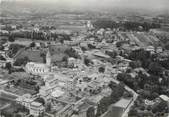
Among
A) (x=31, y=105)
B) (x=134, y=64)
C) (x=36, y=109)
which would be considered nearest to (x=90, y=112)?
(x=36, y=109)

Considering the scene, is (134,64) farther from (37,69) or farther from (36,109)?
(36,109)

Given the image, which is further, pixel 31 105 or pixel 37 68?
pixel 37 68

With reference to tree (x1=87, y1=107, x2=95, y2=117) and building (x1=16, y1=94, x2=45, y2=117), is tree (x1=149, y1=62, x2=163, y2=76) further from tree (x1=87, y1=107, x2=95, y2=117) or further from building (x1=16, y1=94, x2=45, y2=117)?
building (x1=16, y1=94, x2=45, y2=117)

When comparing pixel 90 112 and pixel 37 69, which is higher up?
pixel 37 69

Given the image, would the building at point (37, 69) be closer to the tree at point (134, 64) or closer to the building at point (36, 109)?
the building at point (36, 109)

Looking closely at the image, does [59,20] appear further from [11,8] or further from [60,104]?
[60,104]

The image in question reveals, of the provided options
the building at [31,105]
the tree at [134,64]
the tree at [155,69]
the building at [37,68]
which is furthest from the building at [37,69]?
the tree at [155,69]

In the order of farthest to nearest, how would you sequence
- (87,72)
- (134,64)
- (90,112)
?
(134,64), (87,72), (90,112)

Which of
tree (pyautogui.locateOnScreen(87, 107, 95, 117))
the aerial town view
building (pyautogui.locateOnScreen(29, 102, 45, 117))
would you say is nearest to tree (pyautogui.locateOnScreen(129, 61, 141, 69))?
the aerial town view

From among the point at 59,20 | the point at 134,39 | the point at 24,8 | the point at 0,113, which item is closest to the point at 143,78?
the point at 0,113
